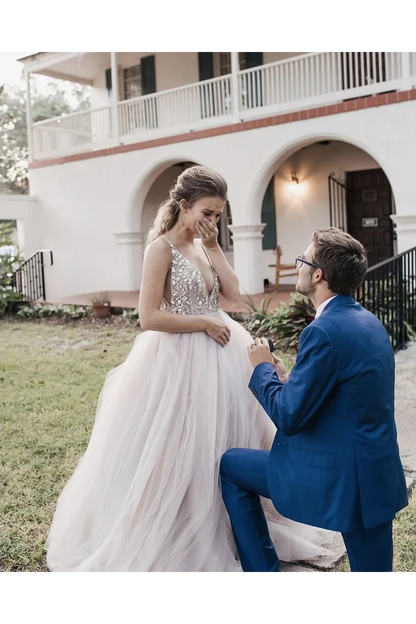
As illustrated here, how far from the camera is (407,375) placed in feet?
21.4

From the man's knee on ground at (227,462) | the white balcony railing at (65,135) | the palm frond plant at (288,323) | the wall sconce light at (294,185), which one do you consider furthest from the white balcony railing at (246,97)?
the man's knee on ground at (227,462)

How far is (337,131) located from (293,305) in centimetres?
415

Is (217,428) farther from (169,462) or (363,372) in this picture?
(363,372)

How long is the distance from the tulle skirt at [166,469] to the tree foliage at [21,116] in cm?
3007

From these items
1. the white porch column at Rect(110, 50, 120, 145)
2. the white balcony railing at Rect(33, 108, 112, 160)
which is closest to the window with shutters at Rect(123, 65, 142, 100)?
the white balcony railing at Rect(33, 108, 112, 160)

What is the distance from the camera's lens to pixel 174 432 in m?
2.71

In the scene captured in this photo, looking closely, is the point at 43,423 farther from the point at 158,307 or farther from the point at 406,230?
Result: the point at 406,230

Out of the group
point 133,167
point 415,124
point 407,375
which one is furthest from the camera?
point 133,167

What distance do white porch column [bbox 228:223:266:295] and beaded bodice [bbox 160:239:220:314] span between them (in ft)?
30.9

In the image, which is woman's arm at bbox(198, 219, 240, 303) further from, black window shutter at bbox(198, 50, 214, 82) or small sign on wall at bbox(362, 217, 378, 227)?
black window shutter at bbox(198, 50, 214, 82)

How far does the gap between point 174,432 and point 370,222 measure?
11.2 metres

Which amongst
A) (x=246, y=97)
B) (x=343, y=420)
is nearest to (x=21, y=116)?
(x=246, y=97)
